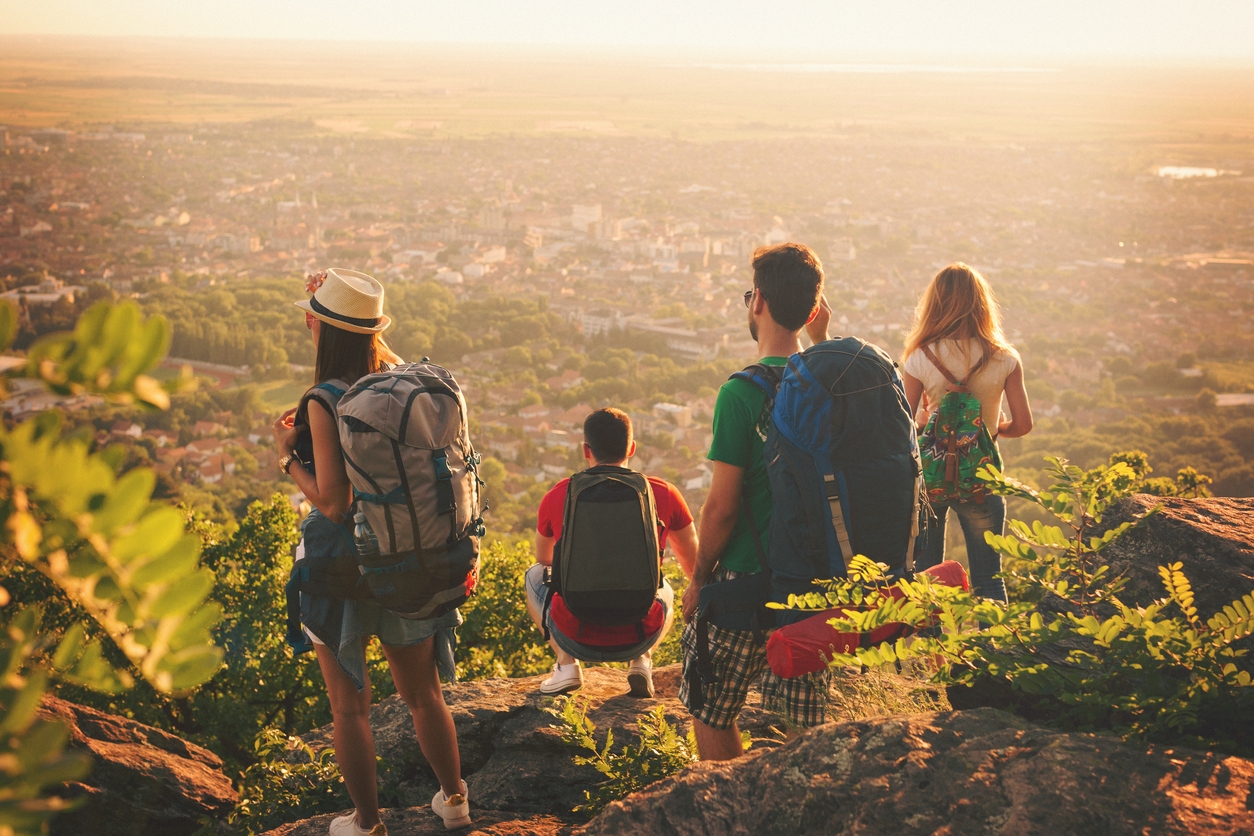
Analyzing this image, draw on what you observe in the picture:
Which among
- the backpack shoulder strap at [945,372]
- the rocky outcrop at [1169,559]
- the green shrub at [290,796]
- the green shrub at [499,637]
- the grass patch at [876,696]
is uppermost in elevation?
the backpack shoulder strap at [945,372]

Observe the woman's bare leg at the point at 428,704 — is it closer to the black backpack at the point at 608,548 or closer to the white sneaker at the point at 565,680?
the black backpack at the point at 608,548

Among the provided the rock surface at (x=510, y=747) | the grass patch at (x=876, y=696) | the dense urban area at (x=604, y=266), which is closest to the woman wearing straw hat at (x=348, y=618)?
the rock surface at (x=510, y=747)

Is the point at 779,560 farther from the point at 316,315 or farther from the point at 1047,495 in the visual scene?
the point at 316,315

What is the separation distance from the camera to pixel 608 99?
123938mm

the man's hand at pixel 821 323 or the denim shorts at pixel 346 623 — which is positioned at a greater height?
the man's hand at pixel 821 323

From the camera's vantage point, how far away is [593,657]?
2924 mm

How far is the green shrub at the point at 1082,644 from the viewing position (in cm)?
161

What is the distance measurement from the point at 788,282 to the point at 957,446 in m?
1.31

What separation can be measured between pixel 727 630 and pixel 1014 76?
15645cm

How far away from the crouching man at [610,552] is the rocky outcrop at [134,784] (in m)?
1.71

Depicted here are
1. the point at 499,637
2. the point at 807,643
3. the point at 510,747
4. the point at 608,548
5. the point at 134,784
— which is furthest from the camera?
the point at 499,637

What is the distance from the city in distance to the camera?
25.5 meters

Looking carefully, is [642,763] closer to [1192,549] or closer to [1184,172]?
[1192,549]

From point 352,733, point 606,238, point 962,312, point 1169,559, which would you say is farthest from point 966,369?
point 606,238
